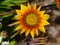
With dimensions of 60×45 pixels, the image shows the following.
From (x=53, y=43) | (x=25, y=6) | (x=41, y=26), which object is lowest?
(x=53, y=43)

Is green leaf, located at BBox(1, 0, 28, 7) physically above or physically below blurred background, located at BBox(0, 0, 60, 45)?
above

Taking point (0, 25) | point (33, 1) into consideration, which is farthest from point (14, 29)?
point (33, 1)

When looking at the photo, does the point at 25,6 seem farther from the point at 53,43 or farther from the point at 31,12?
the point at 53,43

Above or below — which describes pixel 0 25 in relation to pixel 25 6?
below

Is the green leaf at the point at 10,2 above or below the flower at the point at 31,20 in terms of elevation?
above

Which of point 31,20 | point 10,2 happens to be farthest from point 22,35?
point 10,2
